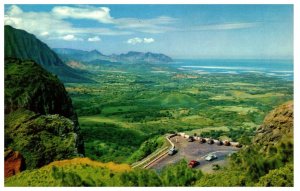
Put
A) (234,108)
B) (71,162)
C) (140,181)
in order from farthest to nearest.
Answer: (234,108) < (71,162) < (140,181)

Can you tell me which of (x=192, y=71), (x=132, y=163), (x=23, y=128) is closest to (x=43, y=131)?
(x=23, y=128)

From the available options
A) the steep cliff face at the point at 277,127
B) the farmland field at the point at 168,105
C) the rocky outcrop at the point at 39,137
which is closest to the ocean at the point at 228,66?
the farmland field at the point at 168,105

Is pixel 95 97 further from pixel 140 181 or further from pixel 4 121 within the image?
pixel 140 181

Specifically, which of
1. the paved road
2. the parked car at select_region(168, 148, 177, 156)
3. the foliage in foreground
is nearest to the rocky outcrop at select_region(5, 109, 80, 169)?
the foliage in foreground

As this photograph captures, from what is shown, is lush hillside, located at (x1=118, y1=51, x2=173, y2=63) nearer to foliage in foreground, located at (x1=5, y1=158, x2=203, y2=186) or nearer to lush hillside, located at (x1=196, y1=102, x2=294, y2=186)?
lush hillside, located at (x1=196, y1=102, x2=294, y2=186)

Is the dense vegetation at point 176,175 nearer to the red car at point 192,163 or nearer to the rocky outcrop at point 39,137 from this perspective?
the red car at point 192,163

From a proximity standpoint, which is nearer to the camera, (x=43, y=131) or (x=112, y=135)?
(x=43, y=131)
